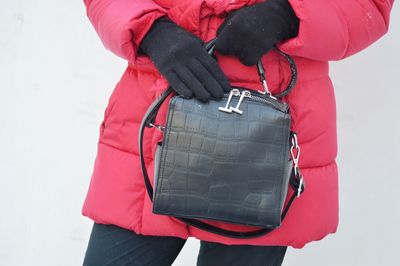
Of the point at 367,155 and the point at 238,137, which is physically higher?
the point at 238,137

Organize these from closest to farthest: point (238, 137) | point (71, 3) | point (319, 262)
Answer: point (238, 137), point (319, 262), point (71, 3)

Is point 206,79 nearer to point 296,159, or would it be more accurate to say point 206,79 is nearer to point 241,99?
point 241,99

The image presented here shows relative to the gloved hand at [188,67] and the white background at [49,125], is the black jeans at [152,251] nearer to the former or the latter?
the gloved hand at [188,67]

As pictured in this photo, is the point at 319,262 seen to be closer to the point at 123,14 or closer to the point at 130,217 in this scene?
the point at 130,217

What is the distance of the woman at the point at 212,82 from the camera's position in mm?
896

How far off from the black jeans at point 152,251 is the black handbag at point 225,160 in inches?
5.1

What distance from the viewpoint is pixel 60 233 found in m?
1.86

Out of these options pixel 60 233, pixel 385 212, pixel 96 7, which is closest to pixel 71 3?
pixel 60 233

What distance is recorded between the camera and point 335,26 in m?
0.92

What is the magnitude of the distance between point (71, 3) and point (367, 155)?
95 cm

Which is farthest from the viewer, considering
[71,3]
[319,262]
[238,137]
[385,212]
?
[71,3]

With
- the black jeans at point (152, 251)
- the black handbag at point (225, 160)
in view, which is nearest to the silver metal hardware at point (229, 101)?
the black handbag at point (225, 160)

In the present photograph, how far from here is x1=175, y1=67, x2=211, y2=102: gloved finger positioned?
876mm

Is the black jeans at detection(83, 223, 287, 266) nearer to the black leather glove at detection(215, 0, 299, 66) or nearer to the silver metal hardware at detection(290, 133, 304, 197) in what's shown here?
the silver metal hardware at detection(290, 133, 304, 197)
